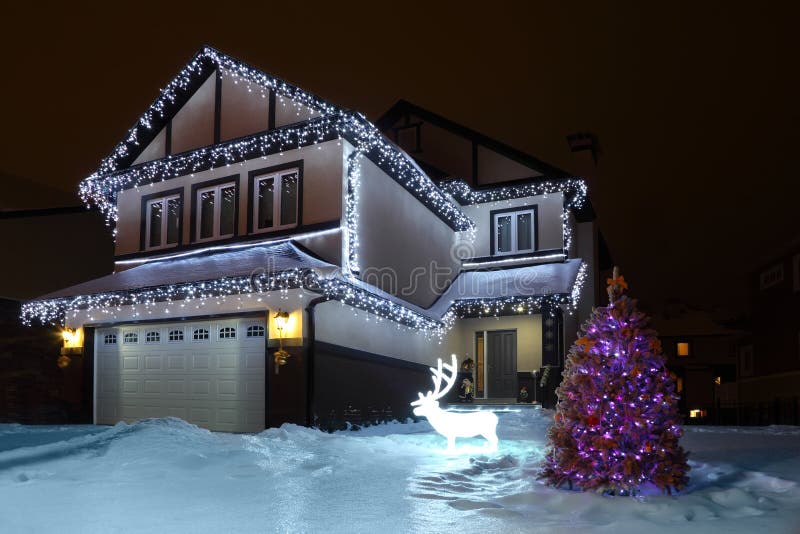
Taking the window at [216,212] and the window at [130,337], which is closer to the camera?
the window at [130,337]

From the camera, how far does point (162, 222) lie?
63.8 feet

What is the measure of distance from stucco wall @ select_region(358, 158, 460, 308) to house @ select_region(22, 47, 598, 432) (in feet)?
0.22

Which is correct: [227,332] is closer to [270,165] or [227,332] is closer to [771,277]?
[270,165]

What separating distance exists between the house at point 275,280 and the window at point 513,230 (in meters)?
1.03

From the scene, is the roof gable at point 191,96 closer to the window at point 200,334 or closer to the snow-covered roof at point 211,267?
the snow-covered roof at point 211,267

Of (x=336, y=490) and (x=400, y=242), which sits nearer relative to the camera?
(x=336, y=490)

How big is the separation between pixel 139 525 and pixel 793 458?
955 cm

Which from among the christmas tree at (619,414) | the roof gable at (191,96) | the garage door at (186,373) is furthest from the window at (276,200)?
the christmas tree at (619,414)

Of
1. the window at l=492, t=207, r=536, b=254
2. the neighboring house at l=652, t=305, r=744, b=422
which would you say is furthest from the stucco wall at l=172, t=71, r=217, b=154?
the neighboring house at l=652, t=305, r=744, b=422

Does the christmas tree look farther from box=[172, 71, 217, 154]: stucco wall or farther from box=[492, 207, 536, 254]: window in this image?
box=[492, 207, 536, 254]: window

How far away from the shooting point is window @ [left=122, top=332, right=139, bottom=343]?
17.8 m

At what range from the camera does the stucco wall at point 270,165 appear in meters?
16.5

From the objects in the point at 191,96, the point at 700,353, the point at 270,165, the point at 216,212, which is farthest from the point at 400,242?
the point at 700,353

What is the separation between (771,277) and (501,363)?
18.3 m
